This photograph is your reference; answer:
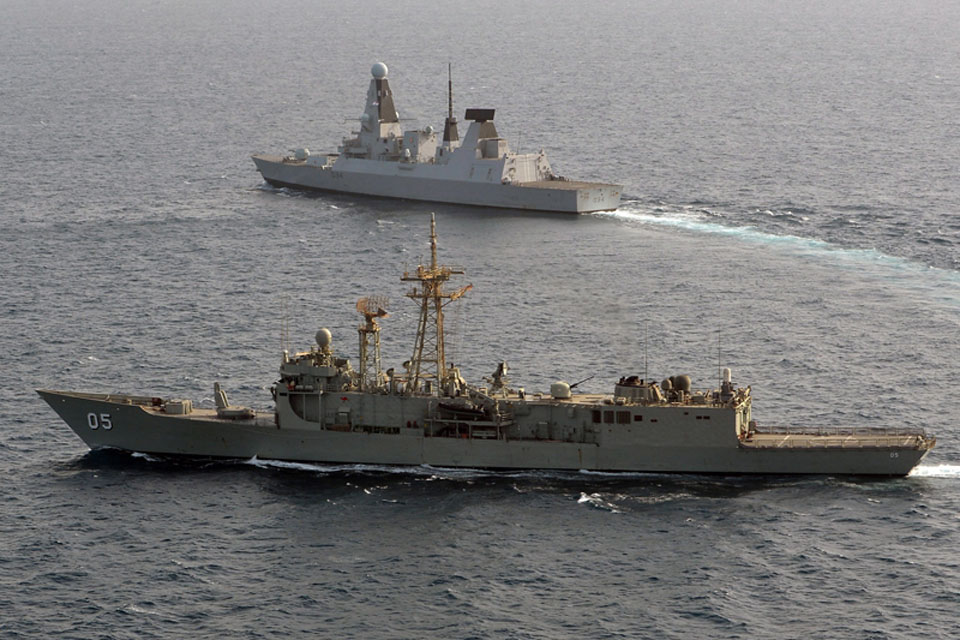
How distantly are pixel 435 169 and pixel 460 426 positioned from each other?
63.2 meters

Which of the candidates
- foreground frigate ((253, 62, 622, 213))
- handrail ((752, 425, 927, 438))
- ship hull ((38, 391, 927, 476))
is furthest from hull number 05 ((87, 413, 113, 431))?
foreground frigate ((253, 62, 622, 213))

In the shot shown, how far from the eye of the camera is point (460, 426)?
71.5 metres

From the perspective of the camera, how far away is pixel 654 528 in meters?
63.8

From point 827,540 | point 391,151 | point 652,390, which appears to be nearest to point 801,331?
point 652,390

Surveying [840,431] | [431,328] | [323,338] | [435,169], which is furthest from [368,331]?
[435,169]

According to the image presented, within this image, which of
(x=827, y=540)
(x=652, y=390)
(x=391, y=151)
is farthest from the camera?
(x=391, y=151)

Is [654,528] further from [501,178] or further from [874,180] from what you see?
[874,180]

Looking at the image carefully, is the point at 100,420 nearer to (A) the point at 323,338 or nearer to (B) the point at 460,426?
(A) the point at 323,338

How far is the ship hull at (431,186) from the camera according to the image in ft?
408

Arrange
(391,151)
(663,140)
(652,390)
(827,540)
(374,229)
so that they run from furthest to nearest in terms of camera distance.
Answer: (663,140), (391,151), (374,229), (652,390), (827,540)

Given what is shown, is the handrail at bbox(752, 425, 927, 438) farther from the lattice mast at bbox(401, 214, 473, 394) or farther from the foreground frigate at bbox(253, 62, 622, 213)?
the foreground frigate at bbox(253, 62, 622, 213)

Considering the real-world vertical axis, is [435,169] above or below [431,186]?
above

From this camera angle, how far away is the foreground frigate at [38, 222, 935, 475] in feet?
227

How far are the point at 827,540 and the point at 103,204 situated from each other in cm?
8189
